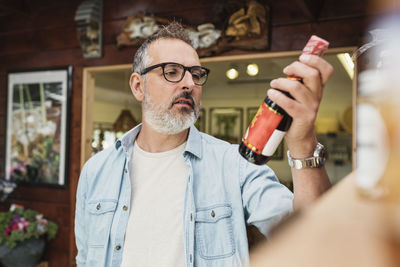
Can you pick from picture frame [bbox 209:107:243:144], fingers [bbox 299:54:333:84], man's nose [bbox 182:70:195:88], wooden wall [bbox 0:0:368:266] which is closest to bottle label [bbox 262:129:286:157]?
fingers [bbox 299:54:333:84]

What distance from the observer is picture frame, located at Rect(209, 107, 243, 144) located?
6.65 metres

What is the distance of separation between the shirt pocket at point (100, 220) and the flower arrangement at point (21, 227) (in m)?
1.71

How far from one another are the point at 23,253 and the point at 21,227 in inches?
8.2

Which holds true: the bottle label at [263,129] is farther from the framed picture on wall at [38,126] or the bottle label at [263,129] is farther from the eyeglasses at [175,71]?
the framed picture on wall at [38,126]

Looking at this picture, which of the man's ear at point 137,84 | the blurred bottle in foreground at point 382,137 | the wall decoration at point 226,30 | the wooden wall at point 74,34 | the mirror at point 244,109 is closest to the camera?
the blurred bottle in foreground at point 382,137

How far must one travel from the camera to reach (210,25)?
8.26ft

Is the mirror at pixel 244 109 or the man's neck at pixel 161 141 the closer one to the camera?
the man's neck at pixel 161 141

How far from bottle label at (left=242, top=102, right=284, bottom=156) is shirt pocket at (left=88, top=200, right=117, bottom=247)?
83 centimetres

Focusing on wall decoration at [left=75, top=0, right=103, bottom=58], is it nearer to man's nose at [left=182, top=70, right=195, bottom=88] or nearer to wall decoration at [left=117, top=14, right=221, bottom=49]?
wall decoration at [left=117, top=14, right=221, bottom=49]

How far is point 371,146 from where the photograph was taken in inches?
10.1

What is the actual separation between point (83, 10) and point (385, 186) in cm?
306

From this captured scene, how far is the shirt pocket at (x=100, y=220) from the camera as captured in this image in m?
1.29

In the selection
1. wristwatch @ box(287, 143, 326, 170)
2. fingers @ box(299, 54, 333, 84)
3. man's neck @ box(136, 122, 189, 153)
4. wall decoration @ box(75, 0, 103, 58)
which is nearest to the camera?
fingers @ box(299, 54, 333, 84)

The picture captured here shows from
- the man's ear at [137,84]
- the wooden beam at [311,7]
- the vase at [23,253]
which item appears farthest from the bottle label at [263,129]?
the vase at [23,253]
